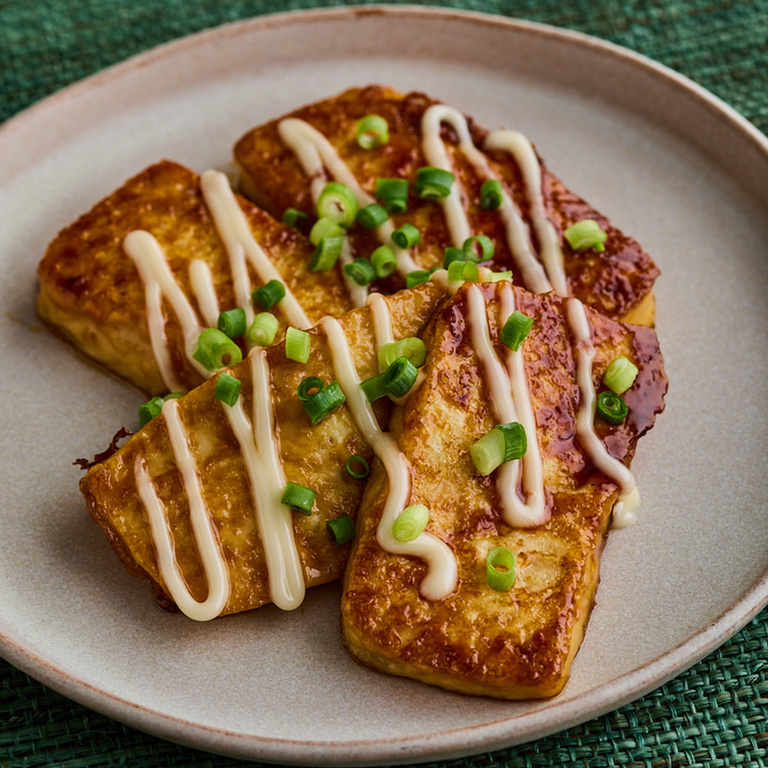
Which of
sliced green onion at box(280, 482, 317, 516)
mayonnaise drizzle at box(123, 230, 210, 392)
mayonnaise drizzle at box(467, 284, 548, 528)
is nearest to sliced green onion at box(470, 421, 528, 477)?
mayonnaise drizzle at box(467, 284, 548, 528)

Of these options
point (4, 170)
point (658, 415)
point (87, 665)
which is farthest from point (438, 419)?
point (4, 170)

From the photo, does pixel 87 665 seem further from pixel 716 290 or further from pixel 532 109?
pixel 532 109

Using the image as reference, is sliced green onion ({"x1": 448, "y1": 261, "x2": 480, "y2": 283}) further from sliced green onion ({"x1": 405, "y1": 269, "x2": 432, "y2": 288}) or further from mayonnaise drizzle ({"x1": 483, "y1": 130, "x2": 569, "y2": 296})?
mayonnaise drizzle ({"x1": 483, "y1": 130, "x2": 569, "y2": 296})

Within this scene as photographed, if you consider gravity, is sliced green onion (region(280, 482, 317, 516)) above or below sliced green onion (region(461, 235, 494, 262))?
below

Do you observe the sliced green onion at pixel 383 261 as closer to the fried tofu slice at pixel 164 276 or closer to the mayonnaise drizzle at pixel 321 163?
the mayonnaise drizzle at pixel 321 163

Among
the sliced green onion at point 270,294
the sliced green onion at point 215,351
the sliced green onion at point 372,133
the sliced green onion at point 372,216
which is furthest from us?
the sliced green onion at point 372,133

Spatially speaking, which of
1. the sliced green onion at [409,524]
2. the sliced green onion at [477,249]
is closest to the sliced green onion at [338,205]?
the sliced green onion at [477,249]

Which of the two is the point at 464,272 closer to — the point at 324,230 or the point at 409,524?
the point at 324,230
